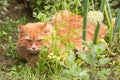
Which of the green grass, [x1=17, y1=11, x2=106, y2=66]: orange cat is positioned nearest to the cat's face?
[x1=17, y1=11, x2=106, y2=66]: orange cat

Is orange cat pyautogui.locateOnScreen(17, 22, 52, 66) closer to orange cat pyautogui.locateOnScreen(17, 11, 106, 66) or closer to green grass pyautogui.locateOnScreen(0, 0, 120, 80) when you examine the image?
orange cat pyautogui.locateOnScreen(17, 11, 106, 66)

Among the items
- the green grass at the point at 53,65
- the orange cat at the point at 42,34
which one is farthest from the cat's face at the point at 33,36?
the green grass at the point at 53,65

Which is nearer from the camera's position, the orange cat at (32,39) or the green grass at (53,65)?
the green grass at (53,65)

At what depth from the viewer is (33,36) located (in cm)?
479

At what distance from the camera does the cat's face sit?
475 cm

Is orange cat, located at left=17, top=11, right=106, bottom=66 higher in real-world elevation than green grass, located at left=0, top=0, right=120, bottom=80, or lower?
higher

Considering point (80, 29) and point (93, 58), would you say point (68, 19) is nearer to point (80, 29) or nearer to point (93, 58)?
point (80, 29)

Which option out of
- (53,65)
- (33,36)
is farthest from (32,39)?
(53,65)

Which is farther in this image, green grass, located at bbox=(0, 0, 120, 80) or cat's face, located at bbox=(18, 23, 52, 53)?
cat's face, located at bbox=(18, 23, 52, 53)

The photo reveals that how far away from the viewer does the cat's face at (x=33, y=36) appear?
15.6ft

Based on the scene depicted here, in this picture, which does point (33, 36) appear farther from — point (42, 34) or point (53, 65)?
point (53, 65)

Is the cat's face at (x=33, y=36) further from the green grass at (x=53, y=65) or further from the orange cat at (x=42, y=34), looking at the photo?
the green grass at (x=53, y=65)

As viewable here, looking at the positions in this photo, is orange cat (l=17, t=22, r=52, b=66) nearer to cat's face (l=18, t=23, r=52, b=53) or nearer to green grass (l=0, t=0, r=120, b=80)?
cat's face (l=18, t=23, r=52, b=53)

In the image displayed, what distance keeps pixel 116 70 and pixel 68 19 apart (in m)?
0.91
